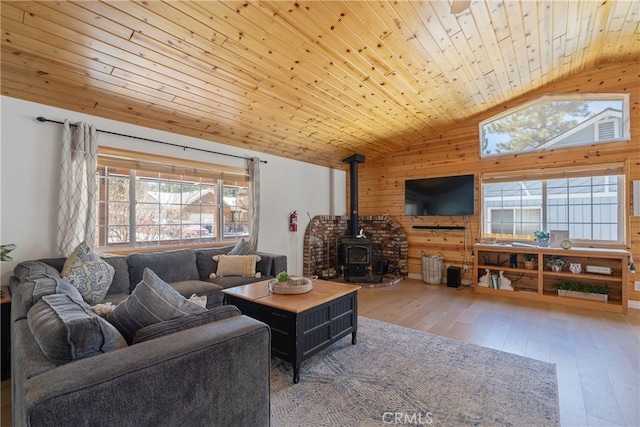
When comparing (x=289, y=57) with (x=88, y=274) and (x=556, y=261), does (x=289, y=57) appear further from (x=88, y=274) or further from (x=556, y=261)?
(x=556, y=261)

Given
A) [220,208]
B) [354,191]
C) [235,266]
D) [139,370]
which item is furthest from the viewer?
[354,191]

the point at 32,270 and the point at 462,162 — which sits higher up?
the point at 462,162

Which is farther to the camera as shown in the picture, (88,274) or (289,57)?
(289,57)

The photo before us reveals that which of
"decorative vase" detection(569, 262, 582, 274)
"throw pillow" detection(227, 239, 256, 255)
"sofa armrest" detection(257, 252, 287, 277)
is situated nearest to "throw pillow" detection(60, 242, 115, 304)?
"throw pillow" detection(227, 239, 256, 255)

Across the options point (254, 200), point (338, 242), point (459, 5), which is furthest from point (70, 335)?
point (338, 242)

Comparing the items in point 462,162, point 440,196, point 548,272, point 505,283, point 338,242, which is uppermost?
point 462,162

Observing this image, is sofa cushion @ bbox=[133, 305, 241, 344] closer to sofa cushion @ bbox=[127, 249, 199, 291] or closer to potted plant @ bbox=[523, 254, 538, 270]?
sofa cushion @ bbox=[127, 249, 199, 291]

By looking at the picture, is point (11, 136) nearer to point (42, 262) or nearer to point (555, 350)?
point (42, 262)

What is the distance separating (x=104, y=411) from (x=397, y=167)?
582 centimetres

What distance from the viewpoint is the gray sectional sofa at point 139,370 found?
88 cm

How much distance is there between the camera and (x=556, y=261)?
431cm

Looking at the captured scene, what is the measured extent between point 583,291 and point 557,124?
99.3 inches

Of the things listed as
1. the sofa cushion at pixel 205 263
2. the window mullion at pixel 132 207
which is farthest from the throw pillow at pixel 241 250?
the window mullion at pixel 132 207

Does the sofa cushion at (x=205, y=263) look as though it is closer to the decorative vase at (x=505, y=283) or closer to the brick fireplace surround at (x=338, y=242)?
the brick fireplace surround at (x=338, y=242)
